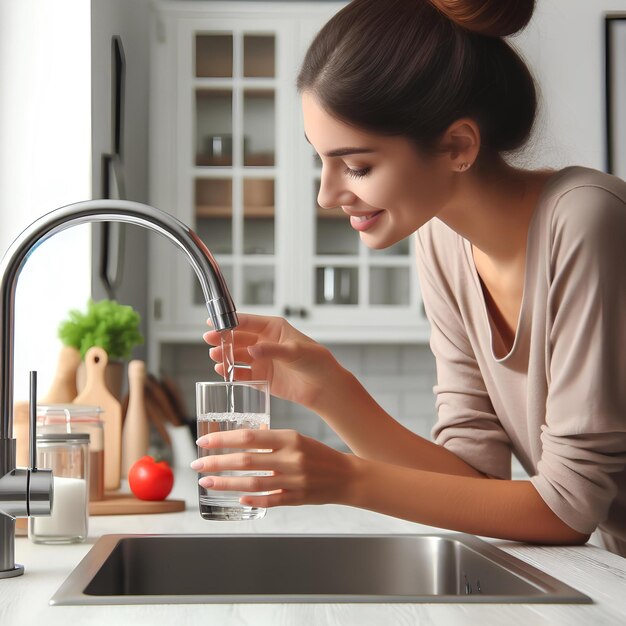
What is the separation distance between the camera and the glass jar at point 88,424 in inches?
59.7

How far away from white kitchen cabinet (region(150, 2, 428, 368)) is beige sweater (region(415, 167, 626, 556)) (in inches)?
82.3

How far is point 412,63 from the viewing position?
1.20 metres

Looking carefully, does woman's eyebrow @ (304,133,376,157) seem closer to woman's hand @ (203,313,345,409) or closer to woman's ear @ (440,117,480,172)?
woman's ear @ (440,117,480,172)

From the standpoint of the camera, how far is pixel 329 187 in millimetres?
1206

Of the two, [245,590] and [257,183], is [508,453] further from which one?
[257,183]

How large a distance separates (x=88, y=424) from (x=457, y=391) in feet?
2.06

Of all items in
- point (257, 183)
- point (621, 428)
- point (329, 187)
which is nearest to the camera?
point (621, 428)

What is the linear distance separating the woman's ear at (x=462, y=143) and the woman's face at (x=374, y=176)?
2 cm

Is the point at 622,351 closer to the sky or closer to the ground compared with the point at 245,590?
closer to the sky

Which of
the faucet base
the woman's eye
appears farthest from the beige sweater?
the faucet base

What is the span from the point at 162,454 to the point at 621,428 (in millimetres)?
1677

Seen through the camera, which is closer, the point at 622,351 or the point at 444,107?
the point at 622,351

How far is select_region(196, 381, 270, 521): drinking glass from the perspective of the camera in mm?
1011

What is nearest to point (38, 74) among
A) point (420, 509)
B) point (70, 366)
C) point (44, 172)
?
point (44, 172)
